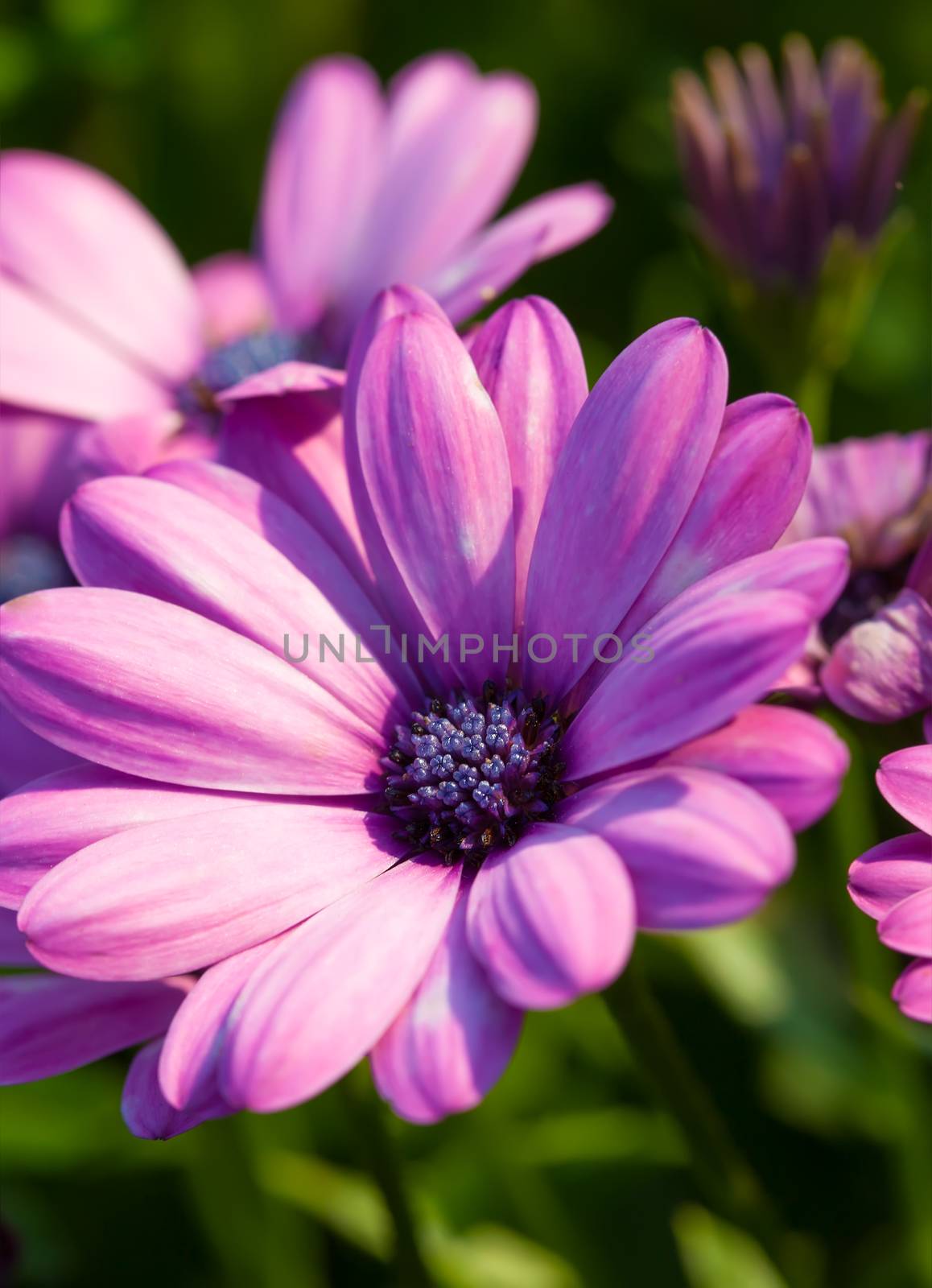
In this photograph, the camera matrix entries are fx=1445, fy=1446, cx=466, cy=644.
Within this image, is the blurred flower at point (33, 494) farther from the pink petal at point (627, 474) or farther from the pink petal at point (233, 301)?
the pink petal at point (627, 474)

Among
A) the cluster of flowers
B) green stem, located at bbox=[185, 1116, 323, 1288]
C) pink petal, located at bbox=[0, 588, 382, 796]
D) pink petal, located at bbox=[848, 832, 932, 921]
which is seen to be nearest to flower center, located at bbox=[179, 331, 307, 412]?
the cluster of flowers

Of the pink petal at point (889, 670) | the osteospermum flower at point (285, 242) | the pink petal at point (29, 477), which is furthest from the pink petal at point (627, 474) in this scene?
the pink petal at point (29, 477)

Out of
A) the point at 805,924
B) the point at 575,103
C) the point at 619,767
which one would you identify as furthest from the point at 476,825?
the point at 575,103

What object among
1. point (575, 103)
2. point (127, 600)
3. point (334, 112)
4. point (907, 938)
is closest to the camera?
point (907, 938)

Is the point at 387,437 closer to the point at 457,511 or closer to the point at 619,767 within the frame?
the point at 457,511

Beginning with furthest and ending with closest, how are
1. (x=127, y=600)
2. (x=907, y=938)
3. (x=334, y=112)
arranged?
(x=334, y=112), (x=127, y=600), (x=907, y=938)

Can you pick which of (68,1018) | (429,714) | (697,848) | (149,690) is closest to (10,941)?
(68,1018)

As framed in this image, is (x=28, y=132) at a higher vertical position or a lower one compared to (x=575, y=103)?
higher
